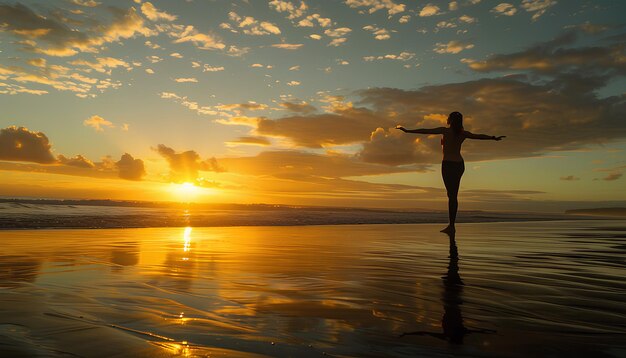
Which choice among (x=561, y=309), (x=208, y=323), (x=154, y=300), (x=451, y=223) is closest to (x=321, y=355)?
(x=208, y=323)

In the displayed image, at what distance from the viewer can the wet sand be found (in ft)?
7.29

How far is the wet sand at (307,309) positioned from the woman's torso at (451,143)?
379 cm

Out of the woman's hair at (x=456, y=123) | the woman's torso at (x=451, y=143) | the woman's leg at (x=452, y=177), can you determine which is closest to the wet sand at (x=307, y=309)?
the woman's leg at (x=452, y=177)

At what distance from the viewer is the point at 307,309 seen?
319cm

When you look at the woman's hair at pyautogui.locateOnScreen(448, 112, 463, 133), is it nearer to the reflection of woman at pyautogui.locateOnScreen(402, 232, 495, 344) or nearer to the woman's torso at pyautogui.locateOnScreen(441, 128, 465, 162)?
the woman's torso at pyautogui.locateOnScreen(441, 128, 465, 162)

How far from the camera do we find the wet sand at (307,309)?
7.29ft

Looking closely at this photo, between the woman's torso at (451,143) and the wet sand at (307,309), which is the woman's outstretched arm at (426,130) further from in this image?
the wet sand at (307,309)

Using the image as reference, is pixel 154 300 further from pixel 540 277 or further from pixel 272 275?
pixel 540 277

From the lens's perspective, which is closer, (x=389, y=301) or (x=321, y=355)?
(x=321, y=355)

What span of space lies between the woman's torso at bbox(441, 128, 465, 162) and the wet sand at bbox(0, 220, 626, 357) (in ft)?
12.4

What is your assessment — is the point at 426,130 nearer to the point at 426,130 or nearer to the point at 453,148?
the point at 426,130

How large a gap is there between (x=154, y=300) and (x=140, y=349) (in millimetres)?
1378

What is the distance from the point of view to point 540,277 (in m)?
5.00

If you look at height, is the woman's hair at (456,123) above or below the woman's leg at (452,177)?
above
